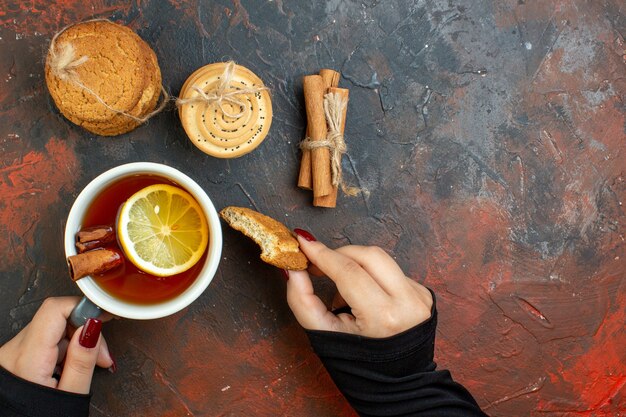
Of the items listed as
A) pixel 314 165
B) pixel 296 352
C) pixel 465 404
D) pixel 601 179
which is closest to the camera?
pixel 465 404

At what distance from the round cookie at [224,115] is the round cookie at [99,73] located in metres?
0.14

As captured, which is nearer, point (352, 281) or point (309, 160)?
point (352, 281)

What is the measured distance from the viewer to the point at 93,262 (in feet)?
4.64

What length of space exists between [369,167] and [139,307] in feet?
2.55

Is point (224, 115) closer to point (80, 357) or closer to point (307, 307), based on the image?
point (307, 307)

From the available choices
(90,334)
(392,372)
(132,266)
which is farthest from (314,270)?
(90,334)

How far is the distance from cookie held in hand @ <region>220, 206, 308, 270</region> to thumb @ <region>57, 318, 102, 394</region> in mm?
434

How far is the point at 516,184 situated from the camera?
1.84 meters

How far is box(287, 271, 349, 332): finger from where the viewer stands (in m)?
1.52

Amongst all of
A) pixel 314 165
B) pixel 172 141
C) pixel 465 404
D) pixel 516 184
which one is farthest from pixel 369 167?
pixel 465 404

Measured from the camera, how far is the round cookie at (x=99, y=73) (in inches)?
55.6

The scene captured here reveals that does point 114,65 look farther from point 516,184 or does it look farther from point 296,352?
point 516,184

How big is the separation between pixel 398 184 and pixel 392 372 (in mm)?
571

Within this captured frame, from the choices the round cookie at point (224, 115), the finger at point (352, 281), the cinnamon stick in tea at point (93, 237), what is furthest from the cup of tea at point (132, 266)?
the finger at point (352, 281)
